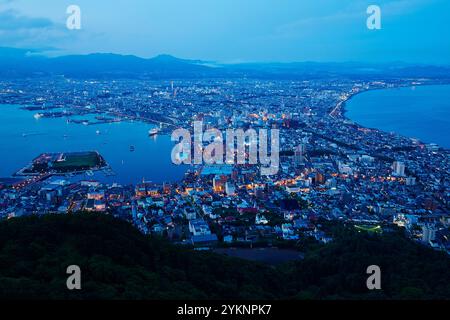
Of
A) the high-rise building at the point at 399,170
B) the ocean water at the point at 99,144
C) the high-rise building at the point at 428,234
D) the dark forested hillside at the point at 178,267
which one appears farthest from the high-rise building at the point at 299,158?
the dark forested hillside at the point at 178,267

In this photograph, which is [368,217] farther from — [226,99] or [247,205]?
[226,99]

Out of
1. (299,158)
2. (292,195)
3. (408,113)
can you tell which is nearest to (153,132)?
(299,158)

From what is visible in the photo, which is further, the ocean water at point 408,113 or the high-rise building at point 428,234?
the ocean water at point 408,113

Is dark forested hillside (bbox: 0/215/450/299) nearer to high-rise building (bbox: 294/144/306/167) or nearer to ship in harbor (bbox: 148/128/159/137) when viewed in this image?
high-rise building (bbox: 294/144/306/167)

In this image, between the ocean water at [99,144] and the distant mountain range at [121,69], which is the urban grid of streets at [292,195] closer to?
the ocean water at [99,144]
